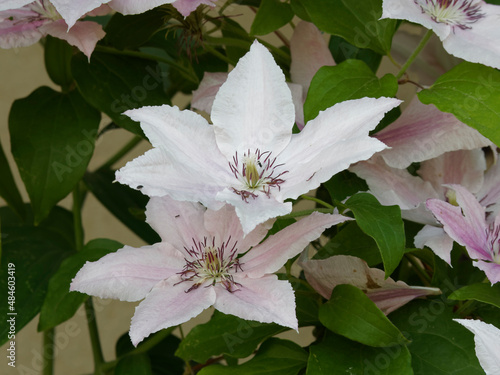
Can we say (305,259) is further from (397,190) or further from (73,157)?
(73,157)

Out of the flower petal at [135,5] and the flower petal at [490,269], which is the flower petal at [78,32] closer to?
the flower petal at [135,5]

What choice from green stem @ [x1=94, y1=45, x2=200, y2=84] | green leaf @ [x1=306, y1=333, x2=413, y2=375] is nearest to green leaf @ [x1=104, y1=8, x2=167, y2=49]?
green stem @ [x1=94, y1=45, x2=200, y2=84]

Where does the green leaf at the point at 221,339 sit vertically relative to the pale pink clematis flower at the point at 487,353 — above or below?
below

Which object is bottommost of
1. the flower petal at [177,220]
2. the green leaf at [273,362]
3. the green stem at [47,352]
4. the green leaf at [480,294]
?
the green stem at [47,352]

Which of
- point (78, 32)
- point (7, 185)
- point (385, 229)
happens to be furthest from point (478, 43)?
point (7, 185)

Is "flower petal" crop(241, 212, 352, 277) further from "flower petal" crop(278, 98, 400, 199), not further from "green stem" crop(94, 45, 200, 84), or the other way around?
"green stem" crop(94, 45, 200, 84)

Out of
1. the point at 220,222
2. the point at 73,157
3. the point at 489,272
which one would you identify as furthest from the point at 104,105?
the point at 489,272

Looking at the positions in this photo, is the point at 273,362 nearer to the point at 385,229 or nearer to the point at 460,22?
the point at 385,229

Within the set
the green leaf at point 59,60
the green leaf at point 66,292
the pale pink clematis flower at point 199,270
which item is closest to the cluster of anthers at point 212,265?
the pale pink clematis flower at point 199,270
